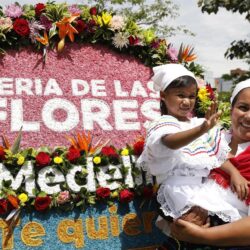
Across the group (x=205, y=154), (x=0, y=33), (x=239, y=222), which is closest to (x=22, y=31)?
(x=0, y=33)

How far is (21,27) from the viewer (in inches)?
123

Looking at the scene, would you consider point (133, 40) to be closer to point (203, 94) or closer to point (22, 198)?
point (203, 94)

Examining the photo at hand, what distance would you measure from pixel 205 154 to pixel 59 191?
904 millimetres

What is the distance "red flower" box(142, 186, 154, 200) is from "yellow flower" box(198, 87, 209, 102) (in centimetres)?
88

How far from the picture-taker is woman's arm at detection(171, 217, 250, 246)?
224cm

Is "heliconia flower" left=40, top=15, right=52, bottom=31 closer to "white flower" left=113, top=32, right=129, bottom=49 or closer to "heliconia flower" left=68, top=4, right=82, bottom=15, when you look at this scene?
"heliconia flower" left=68, top=4, right=82, bottom=15

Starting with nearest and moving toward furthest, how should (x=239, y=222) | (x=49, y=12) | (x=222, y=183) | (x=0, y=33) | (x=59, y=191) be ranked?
(x=239, y=222) < (x=222, y=183) < (x=59, y=191) < (x=0, y=33) < (x=49, y=12)

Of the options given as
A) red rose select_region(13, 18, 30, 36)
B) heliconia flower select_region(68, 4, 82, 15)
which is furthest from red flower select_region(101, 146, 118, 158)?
heliconia flower select_region(68, 4, 82, 15)

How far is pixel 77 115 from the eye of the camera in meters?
3.18

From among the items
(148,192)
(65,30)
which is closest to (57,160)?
(148,192)

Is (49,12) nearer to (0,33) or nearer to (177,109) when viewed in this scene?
(0,33)

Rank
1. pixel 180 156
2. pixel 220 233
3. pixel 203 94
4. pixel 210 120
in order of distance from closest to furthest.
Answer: pixel 210 120, pixel 220 233, pixel 180 156, pixel 203 94

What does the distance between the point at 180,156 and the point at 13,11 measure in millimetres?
1577

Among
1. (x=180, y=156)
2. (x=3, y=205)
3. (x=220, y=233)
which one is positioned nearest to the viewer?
(x=220, y=233)
